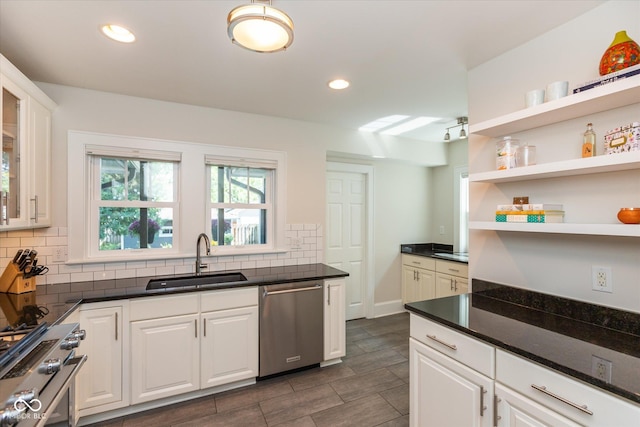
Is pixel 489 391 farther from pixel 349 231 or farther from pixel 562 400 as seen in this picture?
pixel 349 231

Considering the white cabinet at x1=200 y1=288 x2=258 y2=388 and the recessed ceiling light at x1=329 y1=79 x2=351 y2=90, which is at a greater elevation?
the recessed ceiling light at x1=329 y1=79 x2=351 y2=90

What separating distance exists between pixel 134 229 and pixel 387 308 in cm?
334

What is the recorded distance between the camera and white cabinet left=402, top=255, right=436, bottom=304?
3.84m

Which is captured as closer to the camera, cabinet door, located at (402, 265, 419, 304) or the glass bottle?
the glass bottle

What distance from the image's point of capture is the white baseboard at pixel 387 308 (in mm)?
4211

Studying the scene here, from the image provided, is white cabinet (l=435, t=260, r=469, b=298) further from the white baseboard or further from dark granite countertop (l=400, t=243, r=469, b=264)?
the white baseboard

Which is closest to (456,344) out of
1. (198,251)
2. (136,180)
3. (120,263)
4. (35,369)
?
(35,369)

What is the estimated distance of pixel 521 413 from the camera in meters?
1.22

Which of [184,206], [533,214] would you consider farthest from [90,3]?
[533,214]

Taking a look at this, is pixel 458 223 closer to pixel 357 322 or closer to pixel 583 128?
pixel 357 322

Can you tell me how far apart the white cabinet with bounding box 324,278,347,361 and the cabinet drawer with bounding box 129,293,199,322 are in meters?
1.14

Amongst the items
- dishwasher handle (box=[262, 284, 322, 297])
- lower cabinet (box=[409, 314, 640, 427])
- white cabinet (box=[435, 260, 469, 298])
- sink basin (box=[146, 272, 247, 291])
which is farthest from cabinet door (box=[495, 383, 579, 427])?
white cabinet (box=[435, 260, 469, 298])

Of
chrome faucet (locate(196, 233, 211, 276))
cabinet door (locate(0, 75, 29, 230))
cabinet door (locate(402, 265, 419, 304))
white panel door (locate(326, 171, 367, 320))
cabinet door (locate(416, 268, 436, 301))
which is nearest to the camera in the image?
cabinet door (locate(0, 75, 29, 230))

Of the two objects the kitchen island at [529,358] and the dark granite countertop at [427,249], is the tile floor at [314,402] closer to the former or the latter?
the kitchen island at [529,358]
